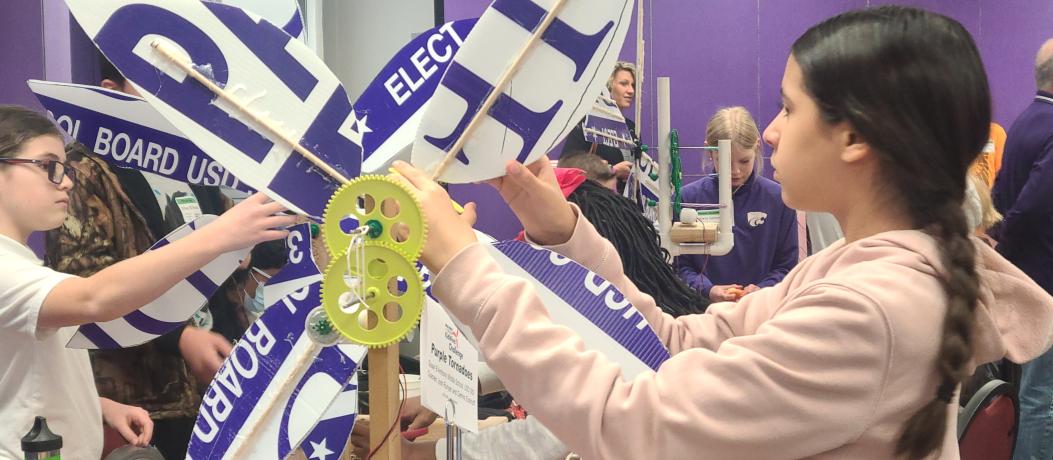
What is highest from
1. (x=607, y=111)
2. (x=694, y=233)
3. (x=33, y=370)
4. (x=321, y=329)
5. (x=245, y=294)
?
(x=321, y=329)

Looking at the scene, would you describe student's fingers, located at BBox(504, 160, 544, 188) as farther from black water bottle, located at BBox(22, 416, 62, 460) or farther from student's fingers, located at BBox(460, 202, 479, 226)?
black water bottle, located at BBox(22, 416, 62, 460)

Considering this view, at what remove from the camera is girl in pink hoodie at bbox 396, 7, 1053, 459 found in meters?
0.88

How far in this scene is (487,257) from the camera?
3.17 feet

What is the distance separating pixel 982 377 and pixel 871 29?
2097 mm

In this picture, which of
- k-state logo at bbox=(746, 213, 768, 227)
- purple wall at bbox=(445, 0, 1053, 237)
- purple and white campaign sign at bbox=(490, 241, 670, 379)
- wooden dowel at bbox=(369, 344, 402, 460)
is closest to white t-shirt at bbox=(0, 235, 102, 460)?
wooden dowel at bbox=(369, 344, 402, 460)

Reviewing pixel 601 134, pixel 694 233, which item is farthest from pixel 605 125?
pixel 694 233

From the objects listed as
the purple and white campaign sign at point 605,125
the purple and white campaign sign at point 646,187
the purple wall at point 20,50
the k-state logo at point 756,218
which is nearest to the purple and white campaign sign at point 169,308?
the purple and white campaign sign at point 605,125

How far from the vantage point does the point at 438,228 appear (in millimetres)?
959

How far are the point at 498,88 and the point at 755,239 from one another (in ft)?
8.52

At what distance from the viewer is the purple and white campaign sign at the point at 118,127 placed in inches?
50.2

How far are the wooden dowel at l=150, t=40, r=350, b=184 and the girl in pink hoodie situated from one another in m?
0.13

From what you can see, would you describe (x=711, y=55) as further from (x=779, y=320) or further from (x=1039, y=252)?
(x=779, y=320)

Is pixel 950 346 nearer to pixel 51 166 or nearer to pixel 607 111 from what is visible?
pixel 51 166

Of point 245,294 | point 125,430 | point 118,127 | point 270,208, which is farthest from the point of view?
point 125,430
